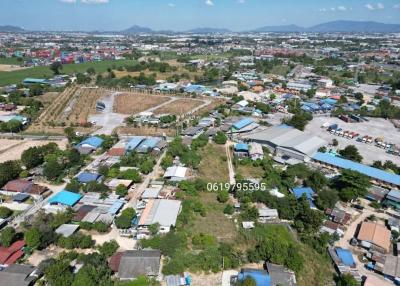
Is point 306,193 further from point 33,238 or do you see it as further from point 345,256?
point 33,238

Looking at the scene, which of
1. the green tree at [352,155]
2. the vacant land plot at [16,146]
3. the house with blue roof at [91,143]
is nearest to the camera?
the green tree at [352,155]

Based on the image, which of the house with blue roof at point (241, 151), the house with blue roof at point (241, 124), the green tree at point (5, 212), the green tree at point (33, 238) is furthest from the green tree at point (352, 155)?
the green tree at point (5, 212)

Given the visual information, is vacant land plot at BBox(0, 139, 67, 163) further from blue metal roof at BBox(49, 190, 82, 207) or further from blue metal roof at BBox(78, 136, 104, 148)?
blue metal roof at BBox(49, 190, 82, 207)

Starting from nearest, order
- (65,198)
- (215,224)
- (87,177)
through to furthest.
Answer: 1. (215,224)
2. (65,198)
3. (87,177)

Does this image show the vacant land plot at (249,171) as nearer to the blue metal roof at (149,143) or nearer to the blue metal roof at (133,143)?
the blue metal roof at (149,143)

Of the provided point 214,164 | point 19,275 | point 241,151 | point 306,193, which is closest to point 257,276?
point 306,193

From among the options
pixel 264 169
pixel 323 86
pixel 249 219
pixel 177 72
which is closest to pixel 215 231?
pixel 249 219
